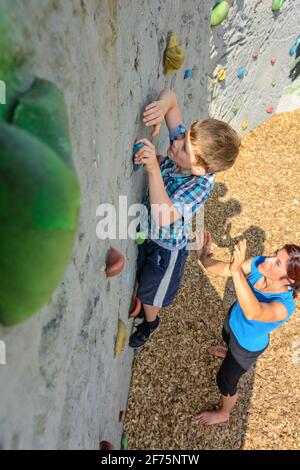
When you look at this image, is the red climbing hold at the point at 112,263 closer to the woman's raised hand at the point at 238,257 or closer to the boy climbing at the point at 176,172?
the boy climbing at the point at 176,172

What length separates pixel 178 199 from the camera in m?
1.77

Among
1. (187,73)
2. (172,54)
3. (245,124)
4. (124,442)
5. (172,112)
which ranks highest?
(245,124)

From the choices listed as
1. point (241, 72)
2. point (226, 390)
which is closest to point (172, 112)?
point (226, 390)

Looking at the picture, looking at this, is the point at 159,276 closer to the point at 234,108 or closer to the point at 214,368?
the point at 214,368

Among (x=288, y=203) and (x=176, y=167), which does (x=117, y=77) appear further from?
(x=288, y=203)

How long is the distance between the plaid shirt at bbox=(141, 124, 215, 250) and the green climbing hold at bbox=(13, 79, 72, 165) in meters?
1.14

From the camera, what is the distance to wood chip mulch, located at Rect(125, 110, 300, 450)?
8.33 feet

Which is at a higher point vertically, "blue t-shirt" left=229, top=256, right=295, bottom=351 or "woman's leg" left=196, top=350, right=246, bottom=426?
"blue t-shirt" left=229, top=256, right=295, bottom=351

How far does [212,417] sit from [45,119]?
2.36 meters

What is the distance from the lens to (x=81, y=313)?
117 cm

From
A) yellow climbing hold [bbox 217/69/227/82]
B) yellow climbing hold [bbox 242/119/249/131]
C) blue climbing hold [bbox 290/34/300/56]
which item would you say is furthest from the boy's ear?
blue climbing hold [bbox 290/34/300/56]

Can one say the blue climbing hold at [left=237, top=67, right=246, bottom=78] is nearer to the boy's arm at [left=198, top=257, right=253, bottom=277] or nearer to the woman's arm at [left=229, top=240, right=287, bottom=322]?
the boy's arm at [left=198, top=257, right=253, bottom=277]

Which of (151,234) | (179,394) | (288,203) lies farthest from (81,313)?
(288,203)

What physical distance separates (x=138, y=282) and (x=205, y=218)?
4.97ft
